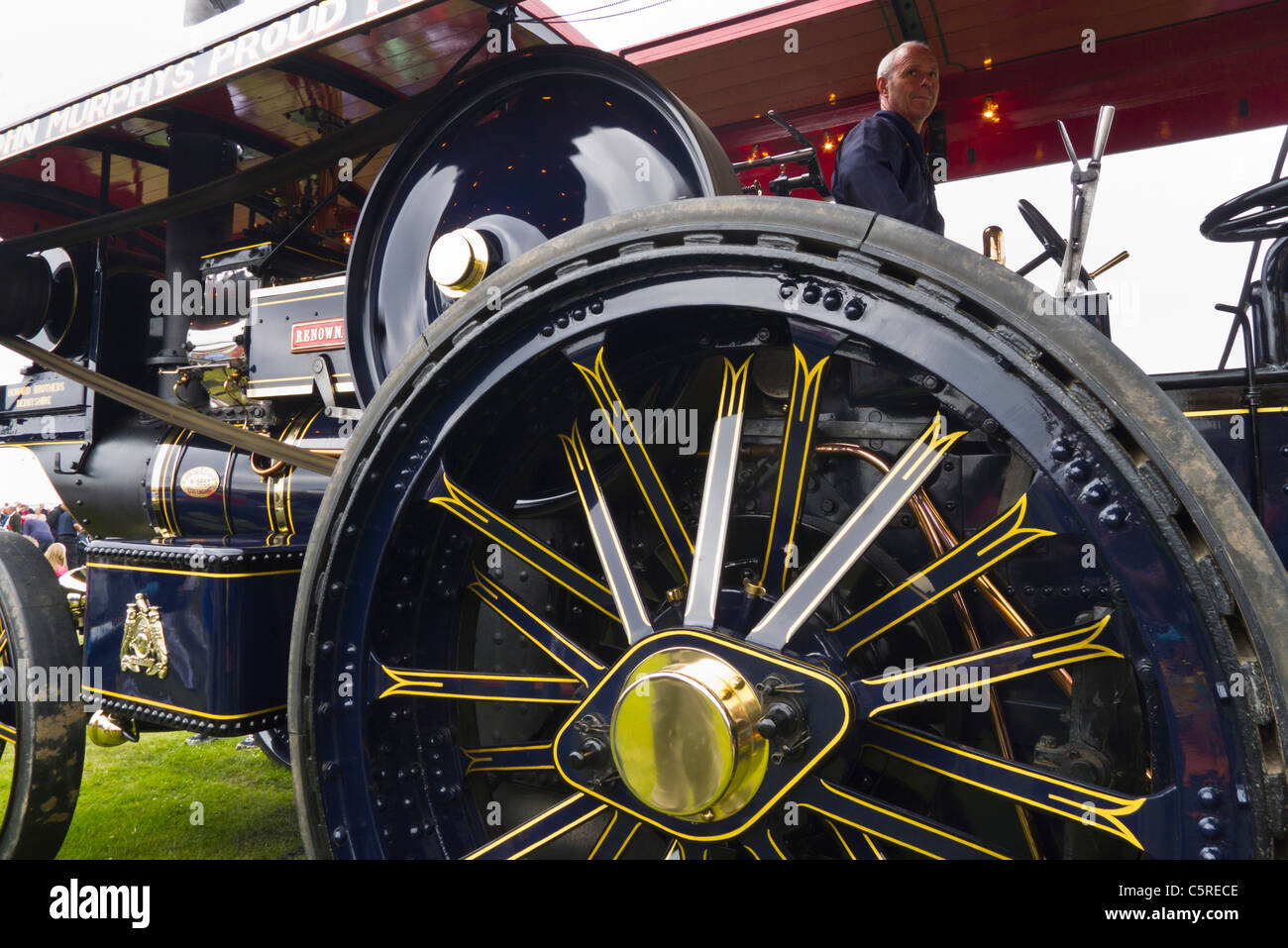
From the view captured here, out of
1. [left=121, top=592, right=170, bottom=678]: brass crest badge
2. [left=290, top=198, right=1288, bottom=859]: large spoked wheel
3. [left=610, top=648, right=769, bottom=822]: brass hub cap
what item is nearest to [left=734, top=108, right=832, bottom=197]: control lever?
[left=290, top=198, right=1288, bottom=859]: large spoked wheel

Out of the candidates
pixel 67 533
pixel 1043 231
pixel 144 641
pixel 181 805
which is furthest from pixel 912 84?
pixel 67 533

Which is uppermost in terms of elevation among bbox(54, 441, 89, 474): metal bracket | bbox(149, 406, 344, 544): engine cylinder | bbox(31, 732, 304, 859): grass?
bbox(54, 441, 89, 474): metal bracket

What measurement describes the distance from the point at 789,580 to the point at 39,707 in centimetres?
202

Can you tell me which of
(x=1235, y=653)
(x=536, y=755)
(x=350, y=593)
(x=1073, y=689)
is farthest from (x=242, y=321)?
(x=1235, y=653)

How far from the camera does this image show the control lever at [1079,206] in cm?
132

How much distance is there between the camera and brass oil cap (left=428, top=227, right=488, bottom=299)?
1.96 m

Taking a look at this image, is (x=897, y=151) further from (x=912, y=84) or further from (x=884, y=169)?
(x=912, y=84)

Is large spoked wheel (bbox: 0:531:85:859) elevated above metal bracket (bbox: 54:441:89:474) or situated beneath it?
situated beneath

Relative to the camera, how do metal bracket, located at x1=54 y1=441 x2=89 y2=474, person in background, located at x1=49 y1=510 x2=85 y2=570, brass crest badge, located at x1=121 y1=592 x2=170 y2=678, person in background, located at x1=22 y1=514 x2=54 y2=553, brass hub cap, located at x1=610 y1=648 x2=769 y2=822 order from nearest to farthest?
brass hub cap, located at x1=610 y1=648 x2=769 y2=822, brass crest badge, located at x1=121 y1=592 x2=170 y2=678, metal bracket, located at x1=54 y1=441 x2=89 y2=474, person in background, located at x1=49 y1=510 x2=85 y2=570, person in background, located at x1=22 y1=514 x2=54 y2=553

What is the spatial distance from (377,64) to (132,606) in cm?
160

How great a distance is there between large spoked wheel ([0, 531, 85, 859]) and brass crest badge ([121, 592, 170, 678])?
213 mm

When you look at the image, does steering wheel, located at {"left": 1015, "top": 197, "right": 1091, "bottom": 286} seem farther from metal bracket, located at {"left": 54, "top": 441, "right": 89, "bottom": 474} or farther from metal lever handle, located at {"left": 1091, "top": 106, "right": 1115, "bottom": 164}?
metal bracket, located at {"left": 54, "top": 441, "right": 89, "bottom": 474}

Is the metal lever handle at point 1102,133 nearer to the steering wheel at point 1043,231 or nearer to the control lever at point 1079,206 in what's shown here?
the control lever at point 1079,206

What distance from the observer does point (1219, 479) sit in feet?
3.56
